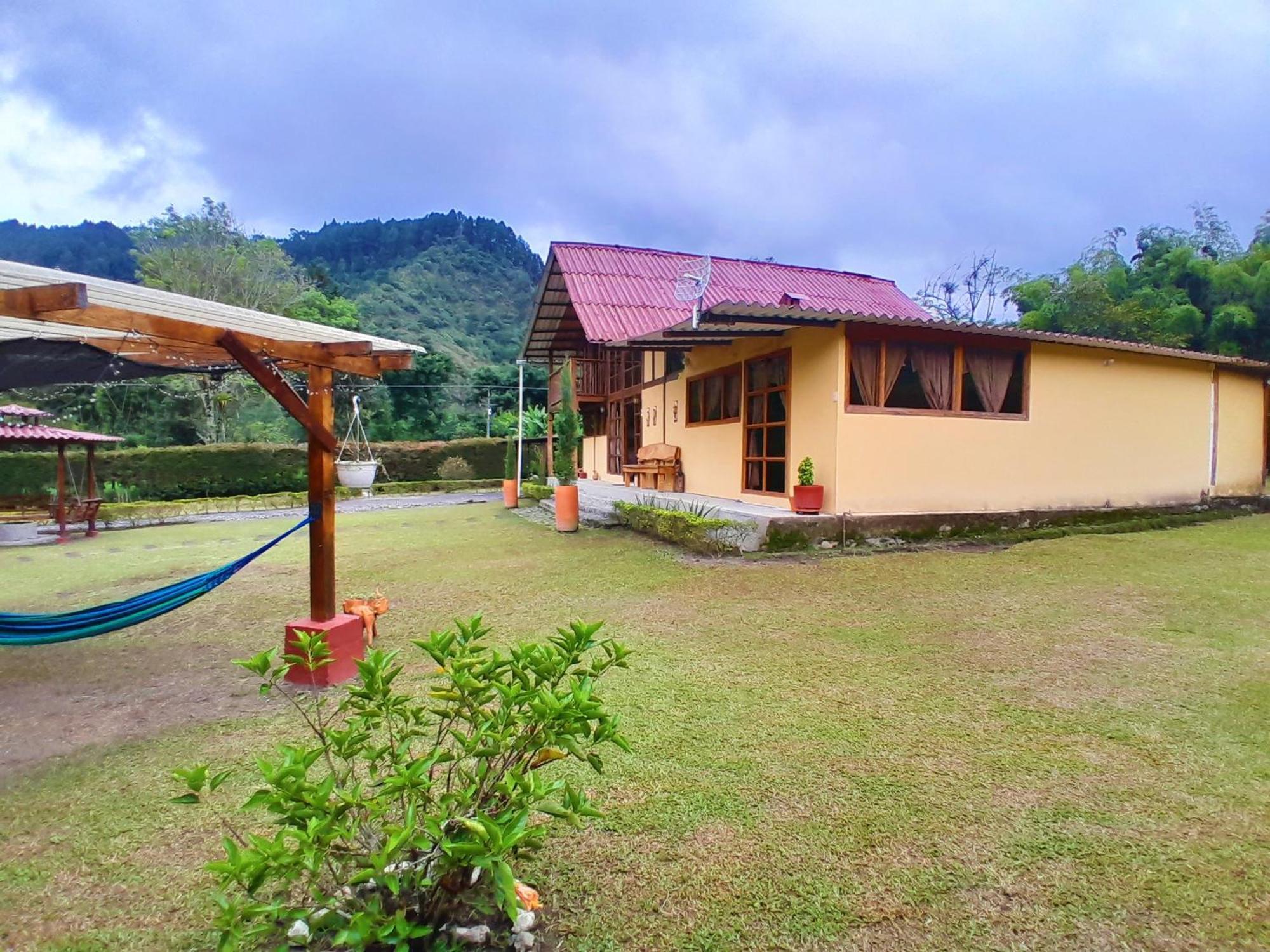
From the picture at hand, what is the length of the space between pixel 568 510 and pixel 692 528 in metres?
2.89

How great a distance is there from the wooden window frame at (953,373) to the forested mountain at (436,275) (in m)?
27.2

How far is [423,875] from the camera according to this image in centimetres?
142

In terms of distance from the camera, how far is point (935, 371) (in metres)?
7.64

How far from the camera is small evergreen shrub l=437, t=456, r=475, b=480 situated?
21.3m

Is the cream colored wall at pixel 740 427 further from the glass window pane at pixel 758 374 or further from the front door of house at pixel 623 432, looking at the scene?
the front door of house at pixel 623 432

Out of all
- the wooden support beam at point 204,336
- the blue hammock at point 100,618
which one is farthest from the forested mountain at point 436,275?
the blue hammock at point 100,618

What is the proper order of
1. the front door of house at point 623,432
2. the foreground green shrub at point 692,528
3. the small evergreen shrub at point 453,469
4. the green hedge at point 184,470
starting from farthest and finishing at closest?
1. the small evergreen shrub at point 453,469
2. the green hedge at point 184,470
3. the front door of house at point 623,432
4. the foreground green shrub at point 692,528

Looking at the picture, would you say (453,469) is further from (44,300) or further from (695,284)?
(44,300)

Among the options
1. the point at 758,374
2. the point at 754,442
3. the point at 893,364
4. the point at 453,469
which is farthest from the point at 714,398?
the point at 453,469

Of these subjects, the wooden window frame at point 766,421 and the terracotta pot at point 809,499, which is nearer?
the terracotta pot at point 809,499

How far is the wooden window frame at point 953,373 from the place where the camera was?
7.20m

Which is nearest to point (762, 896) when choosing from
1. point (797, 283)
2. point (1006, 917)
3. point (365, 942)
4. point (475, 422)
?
point (1006, 917)

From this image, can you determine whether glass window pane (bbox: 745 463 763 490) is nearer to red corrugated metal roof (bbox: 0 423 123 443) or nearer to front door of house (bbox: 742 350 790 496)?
front door of house (bbox: 742 350 790 496)

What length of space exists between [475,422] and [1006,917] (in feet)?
92.3
